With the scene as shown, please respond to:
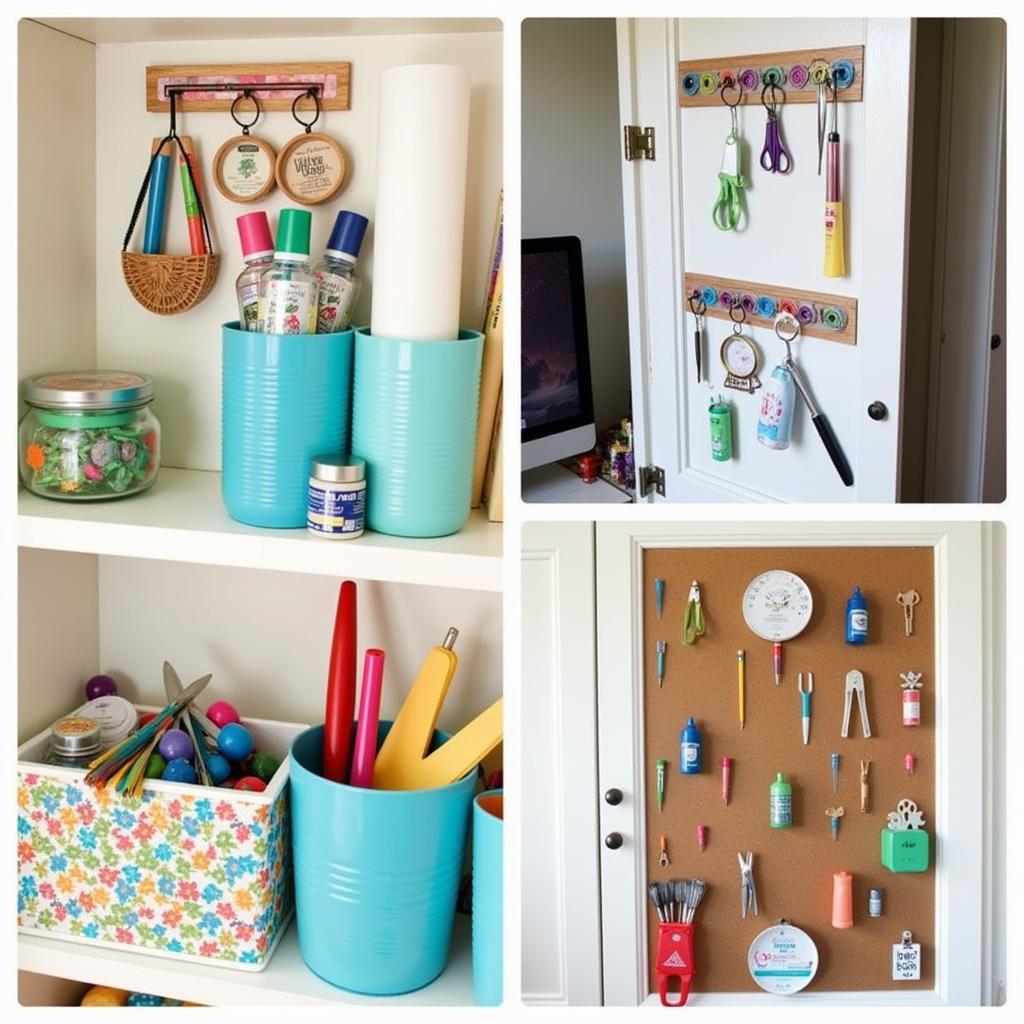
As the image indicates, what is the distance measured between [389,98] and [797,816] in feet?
3.53

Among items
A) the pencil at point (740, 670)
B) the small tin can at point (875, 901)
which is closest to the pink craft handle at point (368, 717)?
the pencil at point (740, 670)

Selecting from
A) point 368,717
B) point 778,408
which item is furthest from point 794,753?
point 368,717

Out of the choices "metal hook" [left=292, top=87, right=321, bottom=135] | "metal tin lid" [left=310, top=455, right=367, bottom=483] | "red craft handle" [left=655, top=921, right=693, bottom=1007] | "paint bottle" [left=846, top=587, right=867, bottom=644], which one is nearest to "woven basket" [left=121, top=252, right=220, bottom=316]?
"metal hook" [left=292, top=87, right=321, bottom=135]

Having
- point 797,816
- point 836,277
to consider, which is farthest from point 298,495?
point 797,816

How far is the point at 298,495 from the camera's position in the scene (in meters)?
0.91

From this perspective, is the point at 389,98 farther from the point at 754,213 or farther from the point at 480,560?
the point at 754,213

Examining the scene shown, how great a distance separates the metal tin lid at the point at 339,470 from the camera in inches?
34.2

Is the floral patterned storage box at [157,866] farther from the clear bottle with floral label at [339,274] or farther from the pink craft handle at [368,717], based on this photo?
the clear bottle with floral label at [339,274]

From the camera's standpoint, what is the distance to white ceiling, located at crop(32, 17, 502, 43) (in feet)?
3.11

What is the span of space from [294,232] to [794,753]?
3.14 ft

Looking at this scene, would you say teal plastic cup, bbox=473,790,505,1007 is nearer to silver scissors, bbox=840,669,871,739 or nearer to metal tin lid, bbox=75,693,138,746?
metal tin lid, bbox=75,693,138,746

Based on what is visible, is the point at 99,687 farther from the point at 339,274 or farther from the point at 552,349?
the point at 552,349

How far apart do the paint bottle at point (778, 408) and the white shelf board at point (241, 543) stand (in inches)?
26.2

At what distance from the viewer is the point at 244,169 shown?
104 cm
